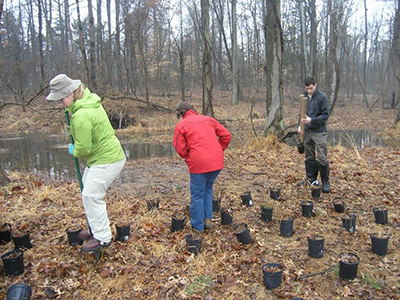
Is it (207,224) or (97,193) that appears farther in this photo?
(207,224)

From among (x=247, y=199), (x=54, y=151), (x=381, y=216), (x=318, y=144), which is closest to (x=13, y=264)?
(x=247, y=199)

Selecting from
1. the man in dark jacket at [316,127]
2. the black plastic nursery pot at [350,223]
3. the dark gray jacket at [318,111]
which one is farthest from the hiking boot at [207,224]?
the dark gray jacket at [318,111]

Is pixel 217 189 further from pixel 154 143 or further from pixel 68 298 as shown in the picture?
pixel 154 143

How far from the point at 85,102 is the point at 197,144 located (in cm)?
137

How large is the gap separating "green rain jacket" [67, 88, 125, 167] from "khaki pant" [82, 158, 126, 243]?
8cm

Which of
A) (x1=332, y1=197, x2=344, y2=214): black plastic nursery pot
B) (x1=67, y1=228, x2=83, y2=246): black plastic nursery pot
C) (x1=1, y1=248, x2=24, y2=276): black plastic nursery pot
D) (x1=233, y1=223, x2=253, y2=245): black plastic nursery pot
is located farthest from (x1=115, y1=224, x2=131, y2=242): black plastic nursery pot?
(x1=332, y1=197, x2=344, y2=214): black plastic nursery pot

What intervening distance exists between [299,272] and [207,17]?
9197 millimetres

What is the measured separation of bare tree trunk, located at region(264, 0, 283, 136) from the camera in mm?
10172

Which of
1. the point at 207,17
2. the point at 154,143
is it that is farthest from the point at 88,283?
the point at 154,143

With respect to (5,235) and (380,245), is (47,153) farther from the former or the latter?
(380,245)

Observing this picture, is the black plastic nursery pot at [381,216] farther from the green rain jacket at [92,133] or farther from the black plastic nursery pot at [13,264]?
the black plastic nursery pot at [13,264]

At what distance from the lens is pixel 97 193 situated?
3496 mm

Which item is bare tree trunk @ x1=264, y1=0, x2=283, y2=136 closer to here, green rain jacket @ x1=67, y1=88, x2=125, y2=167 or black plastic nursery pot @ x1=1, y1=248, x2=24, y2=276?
green rain jacket @ x1=67, y1=88, x2=125, y2=167

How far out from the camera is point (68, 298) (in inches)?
123
